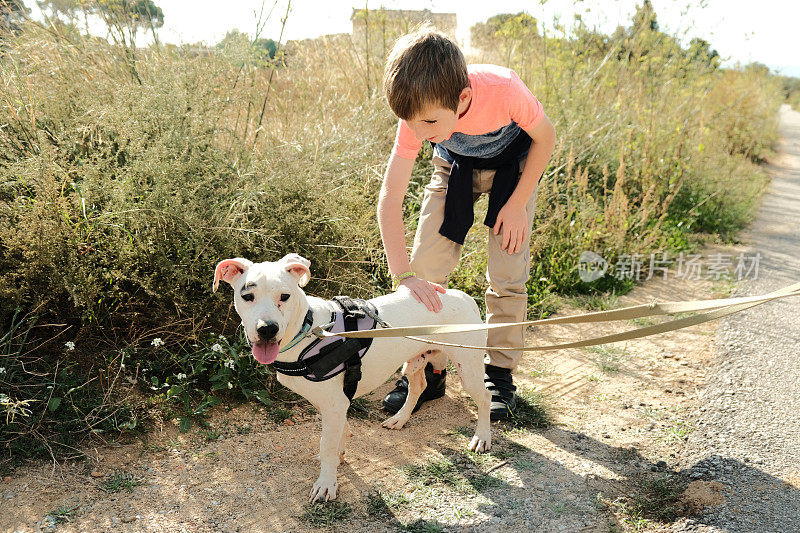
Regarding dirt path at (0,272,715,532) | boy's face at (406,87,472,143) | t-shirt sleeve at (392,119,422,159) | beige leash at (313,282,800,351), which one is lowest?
dirt path at (0,272,715,532)

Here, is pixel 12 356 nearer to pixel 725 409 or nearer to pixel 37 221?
pixel 37 221

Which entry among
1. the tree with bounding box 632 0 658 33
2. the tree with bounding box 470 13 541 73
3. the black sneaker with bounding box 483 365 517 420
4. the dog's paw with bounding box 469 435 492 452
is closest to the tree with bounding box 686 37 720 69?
the tree with bounding box 632 0 658 33

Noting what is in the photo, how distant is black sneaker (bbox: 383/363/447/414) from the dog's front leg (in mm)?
877

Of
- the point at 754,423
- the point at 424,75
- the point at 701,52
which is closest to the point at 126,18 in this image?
the point at 424,75

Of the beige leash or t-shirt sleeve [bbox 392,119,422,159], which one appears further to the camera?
t-shirt sleeve [bbox 392,119,422,159]

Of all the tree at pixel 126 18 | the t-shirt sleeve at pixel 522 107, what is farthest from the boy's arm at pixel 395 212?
the tree at pixel 126 18

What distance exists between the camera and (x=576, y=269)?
5.71 metres

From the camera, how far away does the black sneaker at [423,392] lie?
3641 mm

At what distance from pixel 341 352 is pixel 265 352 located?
0.37m

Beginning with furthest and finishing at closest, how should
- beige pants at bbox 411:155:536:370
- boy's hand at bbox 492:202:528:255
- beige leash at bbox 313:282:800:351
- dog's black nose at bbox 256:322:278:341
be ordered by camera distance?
beige pants at bbox 411:155:536:370, boy's hand at bbox 492:202:528:255, dog's black nose at bbox 256:322:278:341, beige leash at bbox 313:282:800:351

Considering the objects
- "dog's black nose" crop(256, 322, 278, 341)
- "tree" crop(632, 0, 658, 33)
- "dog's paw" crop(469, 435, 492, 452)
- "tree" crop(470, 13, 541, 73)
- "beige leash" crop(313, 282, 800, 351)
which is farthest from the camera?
"tree" crop(632, 0, 658, 33)

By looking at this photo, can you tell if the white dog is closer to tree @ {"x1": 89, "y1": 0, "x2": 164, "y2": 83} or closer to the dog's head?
the dog's head

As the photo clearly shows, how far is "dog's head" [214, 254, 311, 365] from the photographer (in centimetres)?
239

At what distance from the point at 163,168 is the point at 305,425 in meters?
1.76
